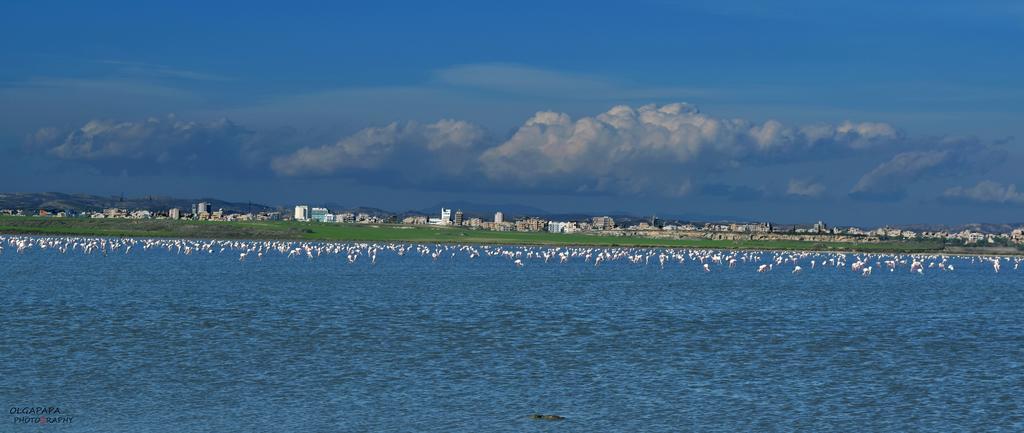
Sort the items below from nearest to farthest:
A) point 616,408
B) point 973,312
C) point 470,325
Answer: point 616,408, point 470,325, point 973,312

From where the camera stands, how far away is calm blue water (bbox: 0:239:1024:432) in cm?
2231

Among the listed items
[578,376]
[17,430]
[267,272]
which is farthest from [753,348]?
[267,272]

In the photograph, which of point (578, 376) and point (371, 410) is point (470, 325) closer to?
point (578, 376)

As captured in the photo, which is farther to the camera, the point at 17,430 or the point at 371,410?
the point at 371,410

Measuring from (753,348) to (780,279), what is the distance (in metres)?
52.8

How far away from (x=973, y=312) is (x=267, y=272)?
44531 millimetres

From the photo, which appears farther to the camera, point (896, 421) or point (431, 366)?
point (431, 366)

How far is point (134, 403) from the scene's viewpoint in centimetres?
2253

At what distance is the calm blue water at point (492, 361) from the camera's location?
22.3 m

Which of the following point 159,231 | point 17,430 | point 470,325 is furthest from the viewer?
point 159,231

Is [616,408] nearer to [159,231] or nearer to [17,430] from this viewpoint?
[17,430]

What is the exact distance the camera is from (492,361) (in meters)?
29.8

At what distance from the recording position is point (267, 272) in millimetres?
79500

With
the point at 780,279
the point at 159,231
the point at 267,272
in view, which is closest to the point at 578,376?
the point at 267,272
